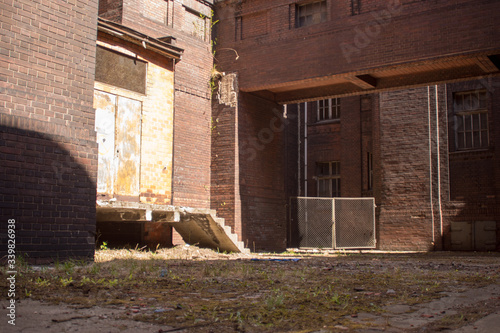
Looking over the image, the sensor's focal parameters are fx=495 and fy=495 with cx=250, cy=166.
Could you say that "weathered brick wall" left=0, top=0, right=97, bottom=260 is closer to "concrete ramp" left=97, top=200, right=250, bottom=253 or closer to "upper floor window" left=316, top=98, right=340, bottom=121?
"concrete ramp" left=97, top=200, right=250, bottom=253

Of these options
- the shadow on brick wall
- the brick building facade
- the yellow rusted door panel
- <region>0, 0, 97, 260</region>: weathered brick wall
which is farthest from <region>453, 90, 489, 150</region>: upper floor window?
the shadow on brick wall

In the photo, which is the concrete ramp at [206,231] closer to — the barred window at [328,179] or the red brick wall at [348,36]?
the red brick wall at [348,36]

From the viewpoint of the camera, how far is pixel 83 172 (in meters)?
8.45

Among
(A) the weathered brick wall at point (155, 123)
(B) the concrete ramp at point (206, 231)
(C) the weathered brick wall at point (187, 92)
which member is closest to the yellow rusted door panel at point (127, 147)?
(A) the weathered brick wall at point (155, 123)

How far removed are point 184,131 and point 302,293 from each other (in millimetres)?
10903

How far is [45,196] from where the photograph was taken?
25.7 feet

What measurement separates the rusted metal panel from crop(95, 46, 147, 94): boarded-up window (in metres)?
0.49

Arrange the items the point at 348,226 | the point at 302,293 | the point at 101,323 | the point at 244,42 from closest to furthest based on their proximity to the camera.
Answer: the point at 101,323
the point at 302,293
the point at 244,42
the point at 348,226

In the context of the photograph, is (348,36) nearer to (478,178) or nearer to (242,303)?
(478,178)

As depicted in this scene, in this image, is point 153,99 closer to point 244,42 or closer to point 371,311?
point 244,42

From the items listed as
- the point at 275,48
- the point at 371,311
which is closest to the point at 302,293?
the point at 371,311

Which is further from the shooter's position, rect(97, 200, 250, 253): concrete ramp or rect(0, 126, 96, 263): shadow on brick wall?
rect(97, 200, 250, 253): concrete ramp

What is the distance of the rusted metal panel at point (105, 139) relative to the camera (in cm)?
1216

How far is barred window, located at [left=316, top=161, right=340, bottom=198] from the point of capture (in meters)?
24.4
